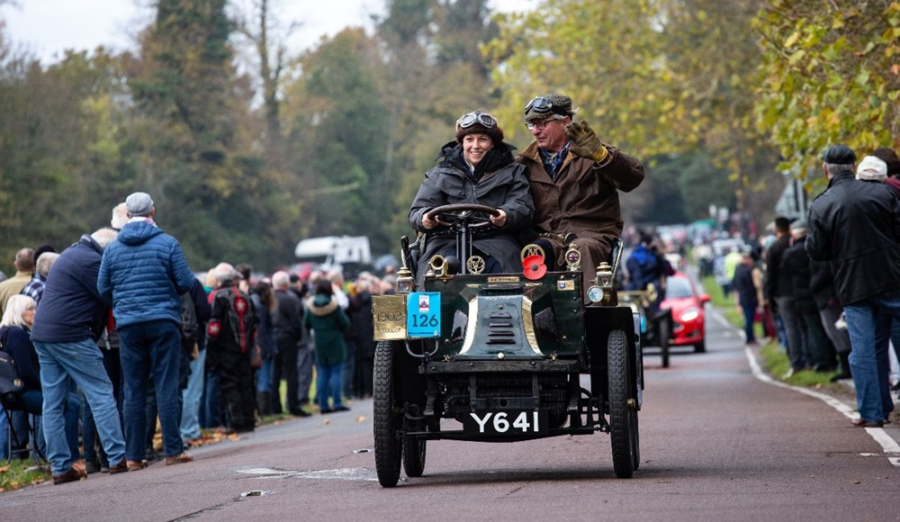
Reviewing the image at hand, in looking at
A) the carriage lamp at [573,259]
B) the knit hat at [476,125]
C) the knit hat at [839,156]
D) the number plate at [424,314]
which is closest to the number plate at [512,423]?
the number plate at [424,314]

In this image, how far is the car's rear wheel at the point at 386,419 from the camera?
9.62 metres

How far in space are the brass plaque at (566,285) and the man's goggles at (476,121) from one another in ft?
3.78

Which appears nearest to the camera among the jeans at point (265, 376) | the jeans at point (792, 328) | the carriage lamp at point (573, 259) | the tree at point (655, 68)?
the carriage lamp at point (573, 259)

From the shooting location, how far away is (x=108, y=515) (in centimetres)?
938

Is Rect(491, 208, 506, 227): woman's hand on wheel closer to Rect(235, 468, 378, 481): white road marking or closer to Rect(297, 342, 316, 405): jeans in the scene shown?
Rect(235, 468, 378, 481): white road marking

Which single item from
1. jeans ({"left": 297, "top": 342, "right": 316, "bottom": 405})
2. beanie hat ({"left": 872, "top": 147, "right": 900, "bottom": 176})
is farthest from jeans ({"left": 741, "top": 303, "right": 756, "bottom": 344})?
beanie hat ({"left": 872, "top": 147, "right": 900, "bottom": 176})

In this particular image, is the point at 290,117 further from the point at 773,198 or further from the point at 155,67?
the point at 773,198

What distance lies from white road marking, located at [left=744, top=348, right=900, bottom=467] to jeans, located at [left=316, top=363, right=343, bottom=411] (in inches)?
231

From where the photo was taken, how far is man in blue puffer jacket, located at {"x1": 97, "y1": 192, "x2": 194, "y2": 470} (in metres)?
13.3

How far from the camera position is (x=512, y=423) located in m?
9.62

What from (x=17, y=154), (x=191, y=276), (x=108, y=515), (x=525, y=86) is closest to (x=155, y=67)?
(x=17, y=154)

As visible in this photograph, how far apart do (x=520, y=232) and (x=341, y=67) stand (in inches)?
3565

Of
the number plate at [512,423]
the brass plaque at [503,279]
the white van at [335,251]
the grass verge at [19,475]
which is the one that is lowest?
the grass verge at [19,475]

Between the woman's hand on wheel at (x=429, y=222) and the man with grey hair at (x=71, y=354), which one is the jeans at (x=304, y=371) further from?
Answer: the woman's hand on wheel at (x=429, y=222)
